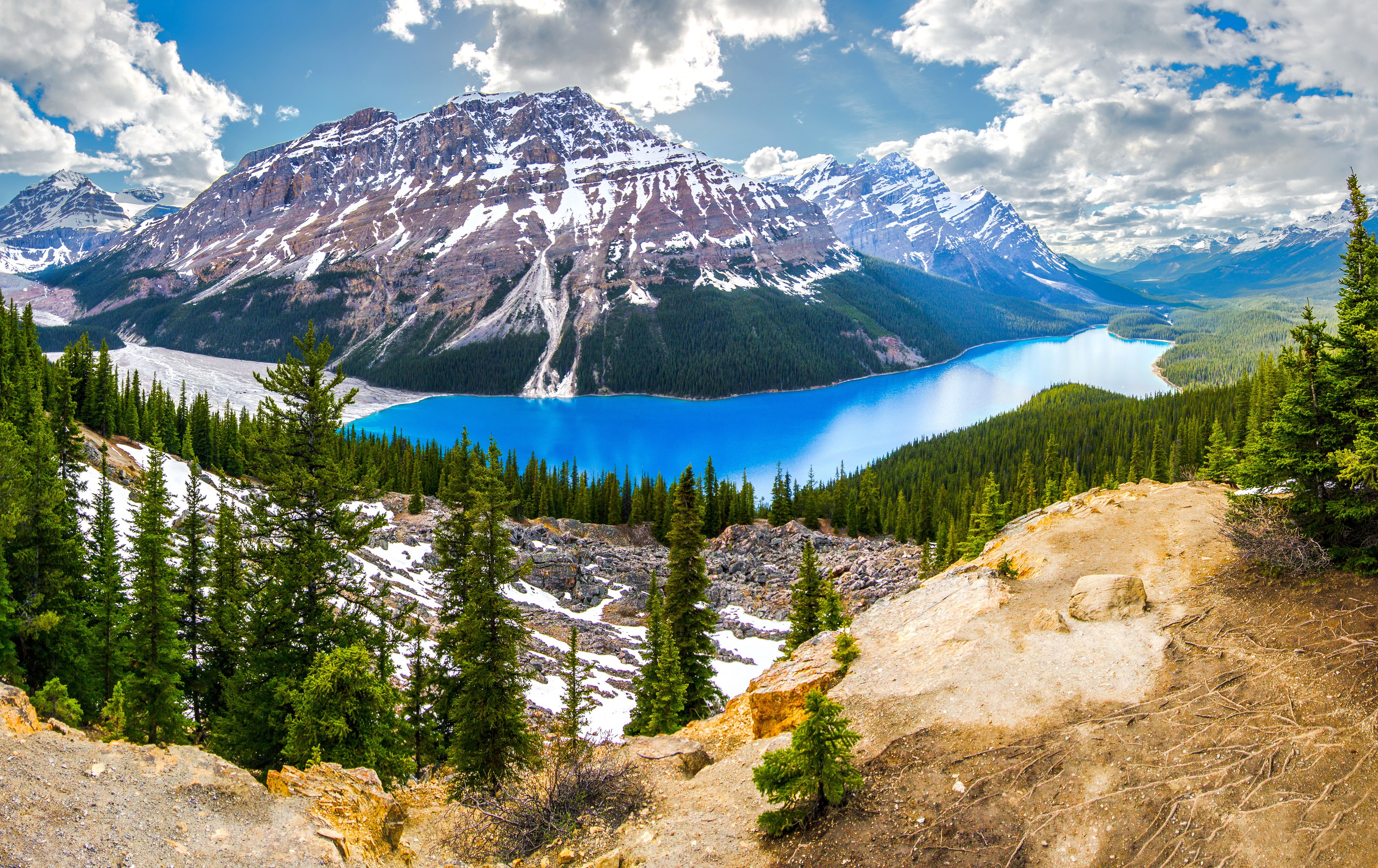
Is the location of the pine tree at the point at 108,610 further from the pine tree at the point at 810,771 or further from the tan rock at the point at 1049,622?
the tan rock at the point at 1049,622

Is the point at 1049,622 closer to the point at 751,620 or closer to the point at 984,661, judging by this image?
the point at 984,661

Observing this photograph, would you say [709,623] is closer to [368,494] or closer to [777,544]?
[368,494]

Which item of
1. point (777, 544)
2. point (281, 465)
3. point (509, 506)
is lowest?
point (777, 544)

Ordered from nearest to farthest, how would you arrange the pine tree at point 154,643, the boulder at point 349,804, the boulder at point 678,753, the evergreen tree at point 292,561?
the boulder at point 349,804
the boulder at point 678,753
the evergreen tree at point 292,561
the pine tree at point 154,643

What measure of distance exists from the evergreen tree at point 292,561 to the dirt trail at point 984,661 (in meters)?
9.48

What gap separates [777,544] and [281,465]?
52707 mm

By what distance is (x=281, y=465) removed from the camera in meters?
16.0

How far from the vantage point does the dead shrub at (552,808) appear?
12508mm

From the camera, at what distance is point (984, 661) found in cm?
1526

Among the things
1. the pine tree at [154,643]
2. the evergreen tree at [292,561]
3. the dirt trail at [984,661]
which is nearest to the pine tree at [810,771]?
the dirt trail at [984,661]

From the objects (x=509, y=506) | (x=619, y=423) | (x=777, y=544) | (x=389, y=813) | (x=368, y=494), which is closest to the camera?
(x=389, y=813)

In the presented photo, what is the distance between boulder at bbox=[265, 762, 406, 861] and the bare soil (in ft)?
23.3

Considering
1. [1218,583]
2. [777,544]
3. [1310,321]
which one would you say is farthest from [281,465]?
[777,544]

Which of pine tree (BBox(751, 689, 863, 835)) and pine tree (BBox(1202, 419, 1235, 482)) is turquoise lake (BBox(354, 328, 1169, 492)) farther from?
pine tree (BBox(751, 689, 863, 835))
